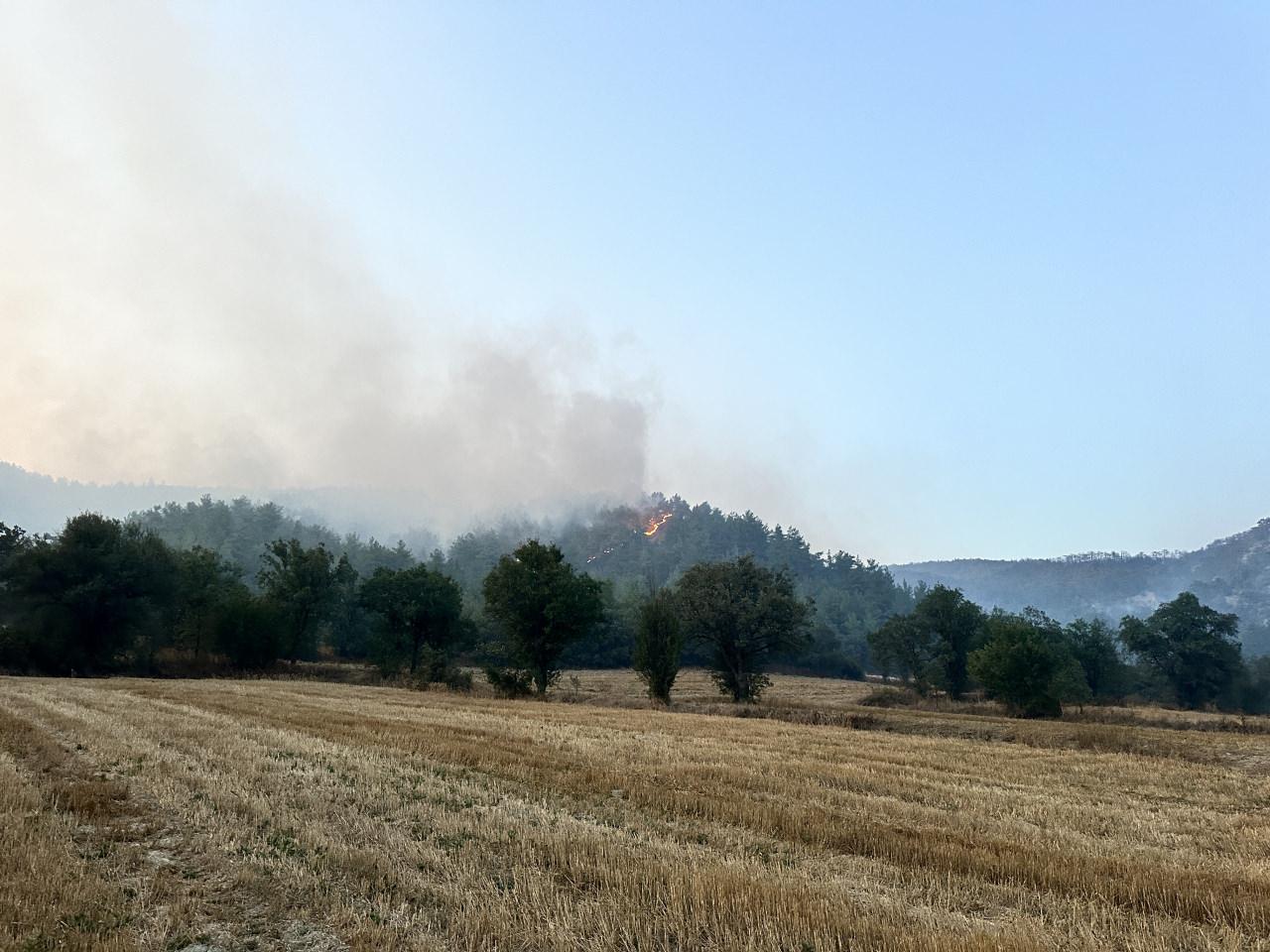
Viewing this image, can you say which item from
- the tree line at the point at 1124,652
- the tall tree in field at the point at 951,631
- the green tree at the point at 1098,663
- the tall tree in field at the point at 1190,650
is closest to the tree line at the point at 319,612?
the tall tree in field at the point at 951,631

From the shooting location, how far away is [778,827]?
10477 millimetres

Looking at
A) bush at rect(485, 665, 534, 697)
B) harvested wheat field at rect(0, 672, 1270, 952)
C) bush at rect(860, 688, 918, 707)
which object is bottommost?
bush at rect(860, 688, 918, 707)

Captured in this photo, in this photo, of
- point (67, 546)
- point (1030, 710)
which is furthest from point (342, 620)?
point (1030, 710)

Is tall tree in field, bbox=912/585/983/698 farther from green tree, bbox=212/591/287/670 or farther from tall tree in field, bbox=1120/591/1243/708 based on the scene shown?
green tree, bbox=212/591/287/670

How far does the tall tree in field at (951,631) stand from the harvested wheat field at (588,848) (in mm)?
66735

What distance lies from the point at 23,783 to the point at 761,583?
53.6 metres

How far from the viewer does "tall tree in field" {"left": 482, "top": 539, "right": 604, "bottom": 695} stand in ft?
179

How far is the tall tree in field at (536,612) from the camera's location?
54.6 meters

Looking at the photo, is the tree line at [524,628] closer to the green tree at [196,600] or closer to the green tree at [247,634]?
the green tree at [247,634]

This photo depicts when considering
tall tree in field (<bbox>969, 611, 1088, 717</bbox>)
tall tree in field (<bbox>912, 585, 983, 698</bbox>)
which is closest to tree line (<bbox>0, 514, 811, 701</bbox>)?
tall tree in field (<bbox>969, 611, 1088, 717</bbox>)

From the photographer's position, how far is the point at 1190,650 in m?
88.6

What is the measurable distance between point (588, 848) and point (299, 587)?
80.5 metres

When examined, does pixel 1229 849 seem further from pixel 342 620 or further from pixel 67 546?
pixel 342 620

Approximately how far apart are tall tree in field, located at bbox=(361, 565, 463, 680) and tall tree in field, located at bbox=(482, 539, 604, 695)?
23590 mm
